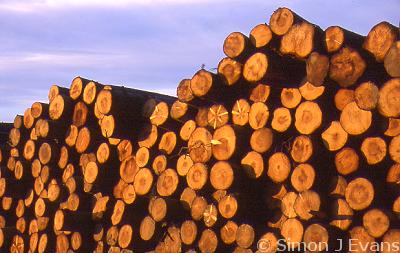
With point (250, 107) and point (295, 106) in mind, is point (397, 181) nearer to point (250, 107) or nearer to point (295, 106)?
point (295, 106)

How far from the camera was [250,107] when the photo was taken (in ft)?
20.2

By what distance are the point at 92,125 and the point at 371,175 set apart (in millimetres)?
3746

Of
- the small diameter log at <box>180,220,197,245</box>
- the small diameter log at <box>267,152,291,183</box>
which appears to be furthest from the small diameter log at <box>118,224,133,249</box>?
the small diameter log at <box>267,152,291,183</box>

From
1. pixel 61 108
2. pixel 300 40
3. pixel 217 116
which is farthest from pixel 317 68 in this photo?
pixel 61 108

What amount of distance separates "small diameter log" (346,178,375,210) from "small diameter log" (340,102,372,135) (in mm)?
414

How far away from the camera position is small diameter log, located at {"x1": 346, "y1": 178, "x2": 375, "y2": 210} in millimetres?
5113

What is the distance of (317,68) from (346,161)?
2.76 ft

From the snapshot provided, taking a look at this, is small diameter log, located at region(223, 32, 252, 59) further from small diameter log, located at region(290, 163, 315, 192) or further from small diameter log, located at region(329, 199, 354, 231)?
small diameter log, located at region(329, 199, 354, 231)

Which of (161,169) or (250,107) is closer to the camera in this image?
(250,107)

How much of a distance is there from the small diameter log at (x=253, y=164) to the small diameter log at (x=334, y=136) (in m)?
0.70

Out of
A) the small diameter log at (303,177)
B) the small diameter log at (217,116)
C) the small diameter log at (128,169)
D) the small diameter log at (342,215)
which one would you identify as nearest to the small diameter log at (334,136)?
the small diameter log at (303,177)

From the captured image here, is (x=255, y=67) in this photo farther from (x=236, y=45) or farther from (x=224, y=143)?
(x=224, y=143)

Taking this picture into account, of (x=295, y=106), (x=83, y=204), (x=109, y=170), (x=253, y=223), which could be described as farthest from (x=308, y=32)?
(x=83, y=204)

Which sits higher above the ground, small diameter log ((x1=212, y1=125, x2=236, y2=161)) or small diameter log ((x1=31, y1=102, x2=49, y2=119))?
small diameter log ((x1=31, y1=102, x2=49, y2=119))
